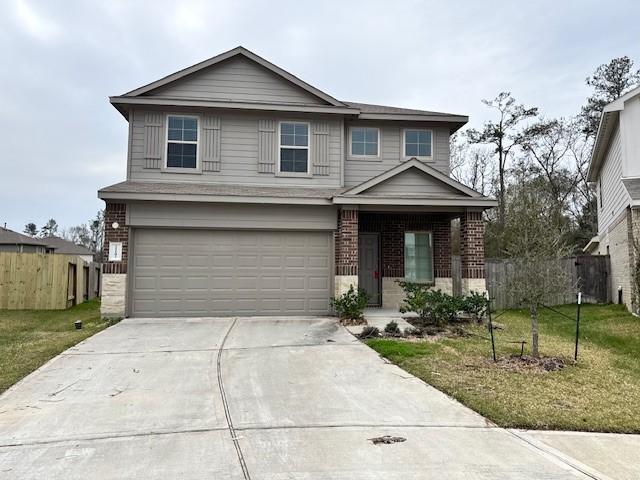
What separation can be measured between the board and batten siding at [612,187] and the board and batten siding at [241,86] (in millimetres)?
8801

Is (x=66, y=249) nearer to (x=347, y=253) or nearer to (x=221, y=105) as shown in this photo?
(x=221, y=105)

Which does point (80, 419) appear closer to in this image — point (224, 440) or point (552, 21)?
point (224, 440)

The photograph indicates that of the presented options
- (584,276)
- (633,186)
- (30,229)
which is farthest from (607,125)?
(30,229)

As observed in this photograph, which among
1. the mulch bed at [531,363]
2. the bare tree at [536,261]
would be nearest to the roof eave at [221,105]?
the bare tree at [536,261]

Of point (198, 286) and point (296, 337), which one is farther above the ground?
point (198, 286)

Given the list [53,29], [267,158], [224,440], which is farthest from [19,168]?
[224,440]

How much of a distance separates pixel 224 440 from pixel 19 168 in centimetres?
2445

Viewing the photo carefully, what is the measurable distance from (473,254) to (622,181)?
455 centimetres

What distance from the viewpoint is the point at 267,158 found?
13.2 m

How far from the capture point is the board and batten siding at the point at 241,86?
1326 centimetres

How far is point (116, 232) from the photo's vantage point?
38.3 feet

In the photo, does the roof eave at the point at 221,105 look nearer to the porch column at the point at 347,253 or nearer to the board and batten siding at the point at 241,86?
the board and batten siding at the point at 241,86

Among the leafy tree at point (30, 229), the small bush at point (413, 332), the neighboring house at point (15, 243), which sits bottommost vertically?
the small bush at point (413, 332)

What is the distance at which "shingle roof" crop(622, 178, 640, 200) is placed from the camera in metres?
11.9
